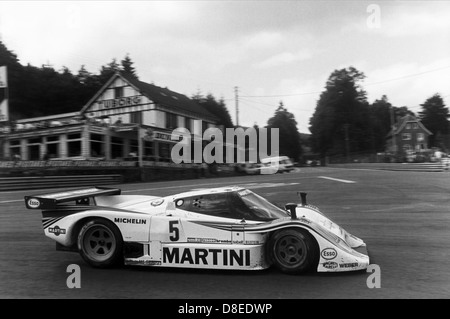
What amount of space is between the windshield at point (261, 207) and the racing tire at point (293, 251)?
1.42 ft

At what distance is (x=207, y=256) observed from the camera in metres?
5.07

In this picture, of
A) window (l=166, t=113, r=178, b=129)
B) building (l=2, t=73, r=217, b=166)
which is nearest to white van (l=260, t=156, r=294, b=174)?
building (l=2, t=73, r=217, b=166)

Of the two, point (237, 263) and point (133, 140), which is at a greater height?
point (133, 140)

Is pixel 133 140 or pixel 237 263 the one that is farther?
pixel 133 140

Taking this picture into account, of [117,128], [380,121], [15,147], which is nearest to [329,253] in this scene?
[117,128]

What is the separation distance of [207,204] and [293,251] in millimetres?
1220

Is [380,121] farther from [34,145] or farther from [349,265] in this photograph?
[349,265]

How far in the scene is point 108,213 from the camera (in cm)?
544

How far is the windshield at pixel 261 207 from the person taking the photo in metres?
5.39

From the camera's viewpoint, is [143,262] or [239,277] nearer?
[239,277]
